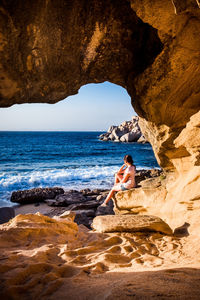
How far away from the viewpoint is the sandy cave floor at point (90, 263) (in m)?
1.68

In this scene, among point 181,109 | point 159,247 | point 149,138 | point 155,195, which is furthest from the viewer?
point 149,138

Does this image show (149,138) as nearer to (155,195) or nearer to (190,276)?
(155,195)

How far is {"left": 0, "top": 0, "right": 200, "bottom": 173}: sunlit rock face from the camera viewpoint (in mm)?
3092

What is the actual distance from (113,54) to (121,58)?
0.96 feet

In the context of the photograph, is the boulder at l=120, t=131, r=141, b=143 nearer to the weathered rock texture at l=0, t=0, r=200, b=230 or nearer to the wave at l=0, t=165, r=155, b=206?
the wave at l=0, t=165, r=155, b=206

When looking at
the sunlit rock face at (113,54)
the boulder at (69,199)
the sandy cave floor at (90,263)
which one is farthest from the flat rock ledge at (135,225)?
the boulder at (69,199)

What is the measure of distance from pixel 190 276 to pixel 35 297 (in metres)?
1.51

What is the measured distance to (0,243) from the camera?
300 centimetres

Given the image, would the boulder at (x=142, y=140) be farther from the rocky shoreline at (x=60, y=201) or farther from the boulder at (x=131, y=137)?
the rocky shoreline at (x=60, y=201)

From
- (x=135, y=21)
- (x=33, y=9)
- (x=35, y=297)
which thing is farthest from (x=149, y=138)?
(x=35, y=297)

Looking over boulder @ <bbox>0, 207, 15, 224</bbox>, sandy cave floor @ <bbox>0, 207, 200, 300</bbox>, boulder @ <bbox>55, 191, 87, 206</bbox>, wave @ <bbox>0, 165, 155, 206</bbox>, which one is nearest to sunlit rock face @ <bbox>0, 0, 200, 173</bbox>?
sandy cave floor @ <bbox>0, 207, 200, 300</bbox>

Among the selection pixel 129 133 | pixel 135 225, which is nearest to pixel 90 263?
pixel 135 225

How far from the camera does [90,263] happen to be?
258 cm

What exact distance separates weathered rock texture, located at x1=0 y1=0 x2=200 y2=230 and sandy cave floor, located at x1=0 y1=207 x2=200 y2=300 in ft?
5.17
